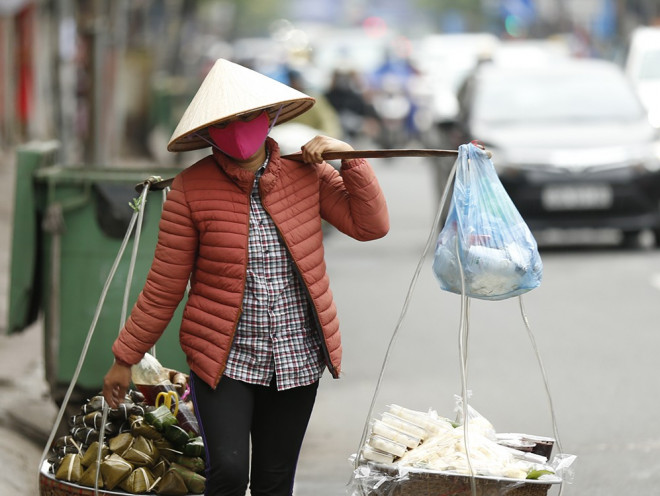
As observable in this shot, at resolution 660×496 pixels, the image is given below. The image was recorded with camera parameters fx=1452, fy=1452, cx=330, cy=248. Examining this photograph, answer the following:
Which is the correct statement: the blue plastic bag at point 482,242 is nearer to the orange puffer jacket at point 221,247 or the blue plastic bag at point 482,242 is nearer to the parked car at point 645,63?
the orange puffer jacket at point 221,247

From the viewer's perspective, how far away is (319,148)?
426 centimetres

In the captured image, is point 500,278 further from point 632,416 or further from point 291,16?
point 291,16

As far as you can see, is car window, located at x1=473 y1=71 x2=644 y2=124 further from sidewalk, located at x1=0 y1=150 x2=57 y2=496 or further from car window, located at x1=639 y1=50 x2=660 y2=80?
car window, located at x1=639 y1=50 x2=660 y2=80

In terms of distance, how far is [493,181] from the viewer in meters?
4.27

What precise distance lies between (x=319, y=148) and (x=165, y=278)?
593 millimetres

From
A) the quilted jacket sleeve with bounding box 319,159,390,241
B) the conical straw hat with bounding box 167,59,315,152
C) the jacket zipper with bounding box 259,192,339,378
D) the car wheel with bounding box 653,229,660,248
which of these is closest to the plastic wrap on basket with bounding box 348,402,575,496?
the jacket zipper with bounding box 259,192,339,378

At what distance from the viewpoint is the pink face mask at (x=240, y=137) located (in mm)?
4207

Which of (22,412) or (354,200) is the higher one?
(354,200)

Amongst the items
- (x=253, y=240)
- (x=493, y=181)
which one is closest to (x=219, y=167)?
(x=253, y=240)

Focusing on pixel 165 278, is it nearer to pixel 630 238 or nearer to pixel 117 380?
pixel 117 380

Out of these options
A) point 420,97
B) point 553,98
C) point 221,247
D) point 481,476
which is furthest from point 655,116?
point 481,476

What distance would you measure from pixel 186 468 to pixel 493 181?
144 cm

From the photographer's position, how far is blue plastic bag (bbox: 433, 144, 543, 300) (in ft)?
13.7

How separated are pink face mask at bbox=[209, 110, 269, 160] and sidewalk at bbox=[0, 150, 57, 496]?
2039mm
